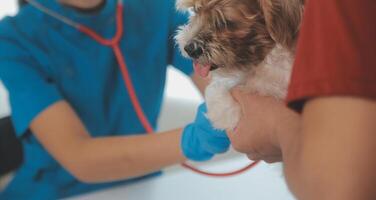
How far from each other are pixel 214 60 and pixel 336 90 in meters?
0.32

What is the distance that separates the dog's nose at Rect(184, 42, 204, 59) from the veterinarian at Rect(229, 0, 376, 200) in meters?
0.29

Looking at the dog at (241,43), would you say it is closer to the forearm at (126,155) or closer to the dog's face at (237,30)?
the dog's face at (237,30)

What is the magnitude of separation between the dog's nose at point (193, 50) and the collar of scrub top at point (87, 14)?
1.58 ft

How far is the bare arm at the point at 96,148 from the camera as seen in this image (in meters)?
1.03

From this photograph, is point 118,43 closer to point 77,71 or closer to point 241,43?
point 77,71

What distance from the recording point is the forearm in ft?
3.36

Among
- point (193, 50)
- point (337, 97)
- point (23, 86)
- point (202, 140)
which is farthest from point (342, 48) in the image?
point (23, 86)

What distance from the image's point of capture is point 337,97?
0.43 metres

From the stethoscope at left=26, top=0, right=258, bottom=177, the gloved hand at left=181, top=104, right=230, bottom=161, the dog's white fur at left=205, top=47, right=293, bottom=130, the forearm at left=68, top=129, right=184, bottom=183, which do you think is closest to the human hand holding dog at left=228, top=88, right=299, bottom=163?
the dog's white fur at left=205, top=47, right=293, bottom=130

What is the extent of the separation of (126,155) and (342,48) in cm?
69

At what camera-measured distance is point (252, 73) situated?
2.54ft

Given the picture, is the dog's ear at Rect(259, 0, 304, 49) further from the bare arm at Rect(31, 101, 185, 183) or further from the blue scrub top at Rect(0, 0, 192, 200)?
the blue scrub top at Rect(0, 0, 192, 200)

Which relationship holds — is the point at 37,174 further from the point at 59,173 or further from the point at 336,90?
the point at 336,90

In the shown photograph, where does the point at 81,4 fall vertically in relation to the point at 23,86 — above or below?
above
